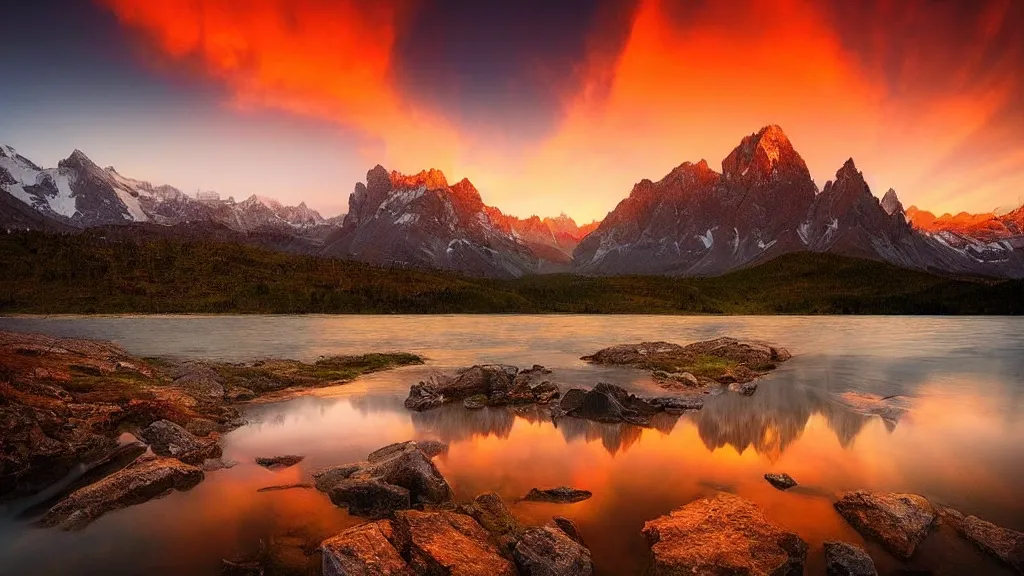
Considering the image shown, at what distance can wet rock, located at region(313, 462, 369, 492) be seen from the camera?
20516 mm

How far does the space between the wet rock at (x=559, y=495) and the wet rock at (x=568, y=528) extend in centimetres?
256

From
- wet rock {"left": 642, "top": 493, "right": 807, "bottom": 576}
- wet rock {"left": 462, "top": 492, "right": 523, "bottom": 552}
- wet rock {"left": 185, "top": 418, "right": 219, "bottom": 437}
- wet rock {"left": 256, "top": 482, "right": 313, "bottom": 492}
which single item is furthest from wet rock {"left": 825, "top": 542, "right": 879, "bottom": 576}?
wet rock {"left": 185, "top": 418, "right": 219, "bottom": 437}

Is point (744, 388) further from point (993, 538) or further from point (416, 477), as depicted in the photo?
point (416, 477)

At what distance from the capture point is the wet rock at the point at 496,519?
1581 centimetres

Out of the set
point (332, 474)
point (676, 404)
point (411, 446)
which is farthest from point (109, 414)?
point (676, 404)

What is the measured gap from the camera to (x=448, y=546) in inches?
570

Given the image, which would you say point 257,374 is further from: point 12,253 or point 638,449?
point 12,253

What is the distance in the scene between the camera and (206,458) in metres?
23.9

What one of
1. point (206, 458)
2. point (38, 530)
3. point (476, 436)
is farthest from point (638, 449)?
point (38, 530)

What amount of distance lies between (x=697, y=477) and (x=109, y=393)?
3310 centimetres

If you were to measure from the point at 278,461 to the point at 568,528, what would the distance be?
14.2 metres

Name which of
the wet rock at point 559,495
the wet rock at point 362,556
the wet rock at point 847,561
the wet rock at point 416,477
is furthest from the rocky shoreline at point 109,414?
the wet rock at point 847,561

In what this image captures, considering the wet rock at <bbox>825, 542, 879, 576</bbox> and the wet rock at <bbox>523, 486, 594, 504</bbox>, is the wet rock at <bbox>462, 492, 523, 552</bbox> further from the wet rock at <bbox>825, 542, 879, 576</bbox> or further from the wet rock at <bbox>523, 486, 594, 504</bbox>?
the wet rock at <bbox>825, 542, 879, 576</bbox>

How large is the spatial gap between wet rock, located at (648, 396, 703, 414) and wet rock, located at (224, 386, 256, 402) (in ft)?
91.8
